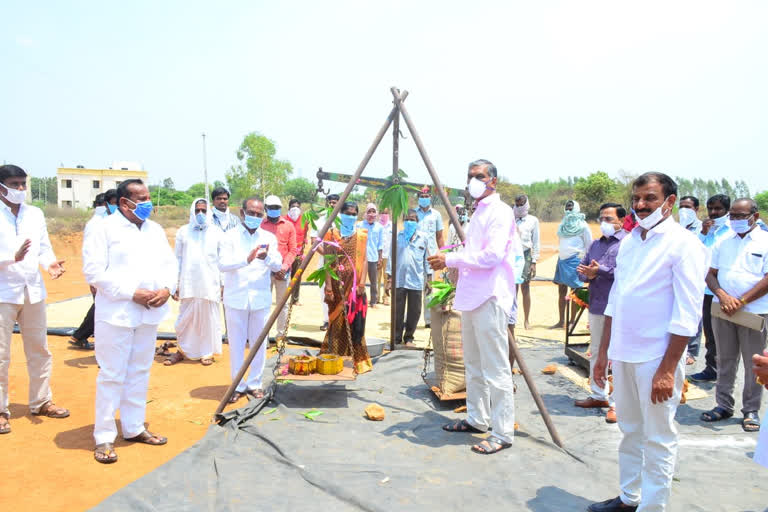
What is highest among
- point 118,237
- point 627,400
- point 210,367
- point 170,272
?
point 118,237

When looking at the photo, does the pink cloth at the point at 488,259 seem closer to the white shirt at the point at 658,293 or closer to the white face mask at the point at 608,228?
the white shirt at the point at 658,293

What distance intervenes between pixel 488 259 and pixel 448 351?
5.48ft

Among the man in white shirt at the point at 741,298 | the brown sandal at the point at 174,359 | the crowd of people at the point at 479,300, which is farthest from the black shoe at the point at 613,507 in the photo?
the brown sandal at the point at 174,359

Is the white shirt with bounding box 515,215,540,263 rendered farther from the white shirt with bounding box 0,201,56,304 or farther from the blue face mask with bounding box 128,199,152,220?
the white shirt with bounding box 0,201,56,304

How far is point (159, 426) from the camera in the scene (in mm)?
5000

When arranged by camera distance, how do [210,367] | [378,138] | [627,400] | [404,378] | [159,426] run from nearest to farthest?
1. [627,400]
2. [159,426]
3. [378,138]
4. [404,378]
5. [210,367]

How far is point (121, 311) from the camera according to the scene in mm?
4215

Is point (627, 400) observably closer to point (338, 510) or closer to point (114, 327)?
point (338, 510)

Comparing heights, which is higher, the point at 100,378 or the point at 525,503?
the point at 100,378

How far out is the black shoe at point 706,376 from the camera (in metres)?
6.38

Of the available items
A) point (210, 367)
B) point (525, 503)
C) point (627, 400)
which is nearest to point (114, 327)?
point (210, 367)

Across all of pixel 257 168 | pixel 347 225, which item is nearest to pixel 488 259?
pixel 347 225

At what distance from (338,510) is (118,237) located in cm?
266

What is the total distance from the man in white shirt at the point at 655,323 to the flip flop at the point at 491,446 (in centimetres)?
128
